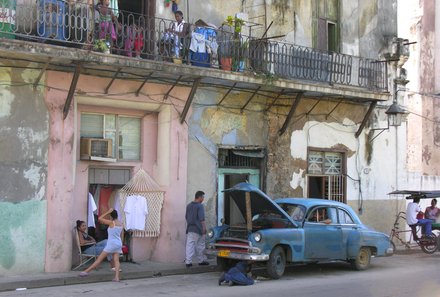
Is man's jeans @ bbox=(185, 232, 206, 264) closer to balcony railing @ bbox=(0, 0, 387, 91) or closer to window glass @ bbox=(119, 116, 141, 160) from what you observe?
window glass @ bbox=(119, 116, 141, 160)

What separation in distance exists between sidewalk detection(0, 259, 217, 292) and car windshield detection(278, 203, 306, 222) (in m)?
2.17

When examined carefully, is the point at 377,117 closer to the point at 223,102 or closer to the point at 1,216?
the point at 223,102

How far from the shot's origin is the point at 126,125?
15750mm

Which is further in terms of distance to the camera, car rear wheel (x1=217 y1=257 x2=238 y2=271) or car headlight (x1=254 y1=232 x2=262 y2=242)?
car rear wheel (x1=217 y1=257 x2=238 y2=271)

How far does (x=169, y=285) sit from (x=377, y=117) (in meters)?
11.2

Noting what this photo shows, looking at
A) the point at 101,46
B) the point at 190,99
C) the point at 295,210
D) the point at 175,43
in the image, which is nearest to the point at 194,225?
the point at 295,210

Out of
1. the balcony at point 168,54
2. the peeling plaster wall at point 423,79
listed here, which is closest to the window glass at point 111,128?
the balcony at point 168,54

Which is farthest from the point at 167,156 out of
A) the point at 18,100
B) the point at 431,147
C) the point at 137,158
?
the point at 431,147

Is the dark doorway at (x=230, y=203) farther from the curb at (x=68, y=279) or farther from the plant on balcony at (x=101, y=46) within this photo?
the plant on balcony at (x=101, y=46)

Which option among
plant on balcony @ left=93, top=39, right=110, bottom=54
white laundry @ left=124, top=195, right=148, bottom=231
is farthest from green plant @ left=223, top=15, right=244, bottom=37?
white laundry @ left=124, top=195, right=148, bottom=231

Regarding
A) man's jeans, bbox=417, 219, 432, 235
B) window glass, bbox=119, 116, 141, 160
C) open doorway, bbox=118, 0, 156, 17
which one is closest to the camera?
window glass, bbox=119, 116, 141, 160

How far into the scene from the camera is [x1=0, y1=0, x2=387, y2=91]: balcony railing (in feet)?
43.1

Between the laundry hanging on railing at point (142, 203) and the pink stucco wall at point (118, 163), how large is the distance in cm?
22

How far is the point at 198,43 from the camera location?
15.7 m
